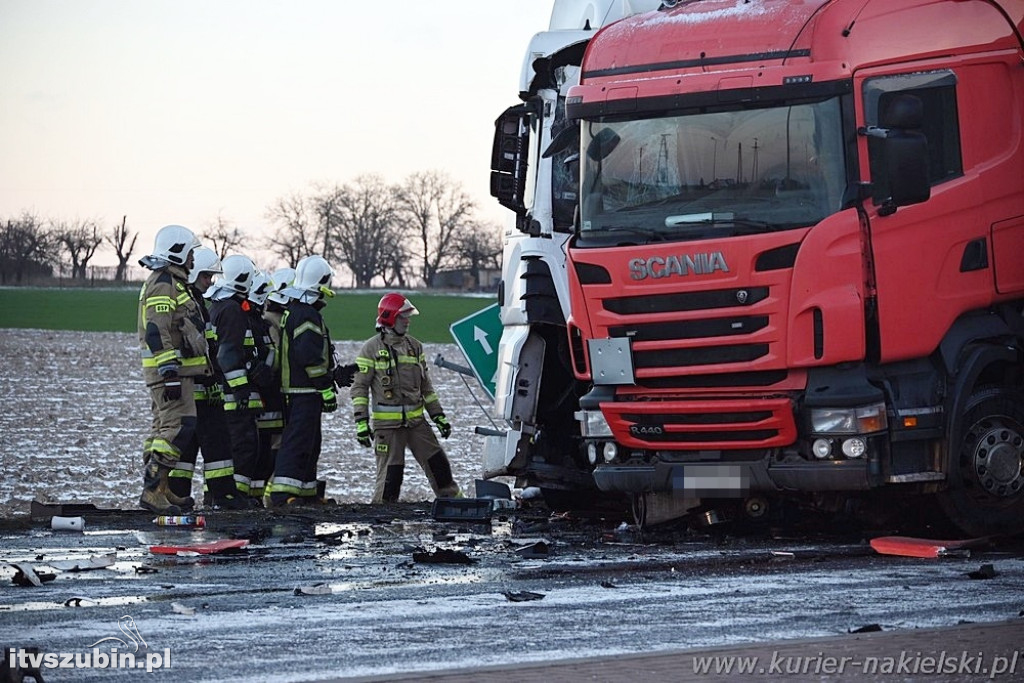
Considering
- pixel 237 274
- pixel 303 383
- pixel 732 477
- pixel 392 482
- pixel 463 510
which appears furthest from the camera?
pixel 237 274

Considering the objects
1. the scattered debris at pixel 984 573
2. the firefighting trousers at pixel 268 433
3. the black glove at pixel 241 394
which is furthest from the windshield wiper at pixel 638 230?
the firefighting trousers at pixel 268 433

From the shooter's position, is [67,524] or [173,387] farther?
[173,387]

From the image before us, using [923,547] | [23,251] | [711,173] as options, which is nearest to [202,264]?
[711,173]

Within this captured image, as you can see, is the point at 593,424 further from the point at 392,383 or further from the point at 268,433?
the point at 268,433

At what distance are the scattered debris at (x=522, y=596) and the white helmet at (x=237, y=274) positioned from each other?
7.24 meters

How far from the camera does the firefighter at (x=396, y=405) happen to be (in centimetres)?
1454

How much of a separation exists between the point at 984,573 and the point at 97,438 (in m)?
14.7

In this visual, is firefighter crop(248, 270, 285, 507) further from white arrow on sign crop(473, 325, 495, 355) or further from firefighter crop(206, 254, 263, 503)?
white arrow on sign crop(473, 325, 495, 355)

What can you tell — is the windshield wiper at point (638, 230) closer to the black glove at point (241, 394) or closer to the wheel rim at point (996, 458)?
the wheel rim at point (996, 458)

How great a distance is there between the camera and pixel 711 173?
10.3 metres

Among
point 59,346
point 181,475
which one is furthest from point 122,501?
point 59,346

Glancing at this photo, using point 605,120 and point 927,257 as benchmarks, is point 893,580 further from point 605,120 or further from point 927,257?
point 605,120

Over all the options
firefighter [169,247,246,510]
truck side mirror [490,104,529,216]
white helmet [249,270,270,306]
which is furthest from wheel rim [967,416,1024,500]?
white helmet [249,270,270,306]

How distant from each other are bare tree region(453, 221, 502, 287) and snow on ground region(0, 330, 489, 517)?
57.5 meters
